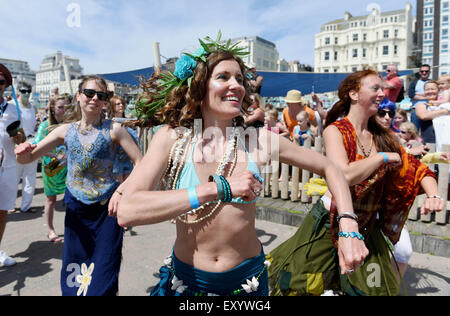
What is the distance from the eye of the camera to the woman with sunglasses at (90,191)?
8.70 feet

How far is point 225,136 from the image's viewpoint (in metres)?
1.91

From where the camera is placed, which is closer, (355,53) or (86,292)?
(86,292)

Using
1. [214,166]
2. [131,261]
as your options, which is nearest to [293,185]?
[131,261]

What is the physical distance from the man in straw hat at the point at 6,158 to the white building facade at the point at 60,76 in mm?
1001

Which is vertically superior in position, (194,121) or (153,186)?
(194,121)

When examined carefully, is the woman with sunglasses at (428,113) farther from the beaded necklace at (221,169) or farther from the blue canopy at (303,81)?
the beaded necklace at (221,169)

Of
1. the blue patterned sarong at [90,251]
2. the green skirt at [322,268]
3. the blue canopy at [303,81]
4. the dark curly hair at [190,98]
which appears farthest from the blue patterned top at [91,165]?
the blue canopy at [303,81]

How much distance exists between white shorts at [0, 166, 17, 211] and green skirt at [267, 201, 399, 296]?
10.3 ft

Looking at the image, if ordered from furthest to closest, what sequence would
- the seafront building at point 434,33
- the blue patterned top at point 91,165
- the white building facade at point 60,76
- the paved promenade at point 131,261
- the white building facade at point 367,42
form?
the white building facade at point 367,42 → the seafront building at point 434,33 → the white building facade at point 60,76 → the paved promenade at point 131,261 → the blue patterned top at point 91,165

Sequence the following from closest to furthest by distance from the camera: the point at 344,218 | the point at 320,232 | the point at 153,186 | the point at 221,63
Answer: the point at 153,186, the point at 344,218, the point at 221,63, the point at 320,232

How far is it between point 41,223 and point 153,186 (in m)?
5.29

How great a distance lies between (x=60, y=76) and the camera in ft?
242

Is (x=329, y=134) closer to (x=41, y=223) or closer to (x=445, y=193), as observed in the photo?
(x=445, y=193)

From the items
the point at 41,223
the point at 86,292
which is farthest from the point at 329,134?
the point at 41,223
